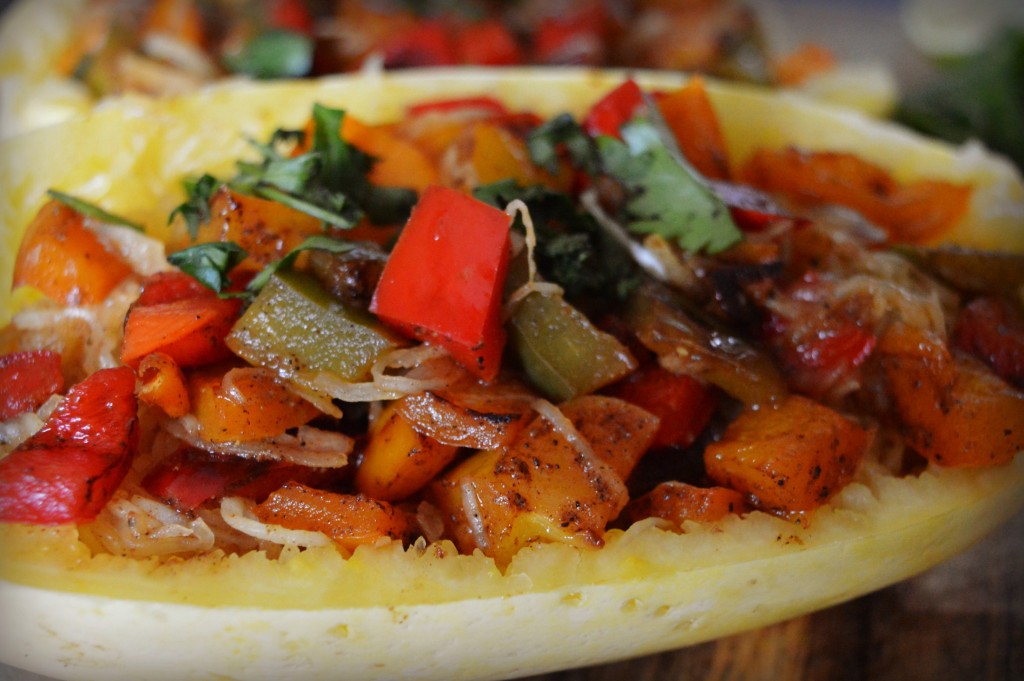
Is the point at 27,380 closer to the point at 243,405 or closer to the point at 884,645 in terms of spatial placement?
the point at 243,405

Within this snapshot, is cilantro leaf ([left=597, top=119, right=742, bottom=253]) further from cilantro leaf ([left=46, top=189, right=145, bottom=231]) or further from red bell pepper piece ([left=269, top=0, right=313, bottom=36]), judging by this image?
red bell pepper piece ([left=269, top=0, right=313, bottom=36])

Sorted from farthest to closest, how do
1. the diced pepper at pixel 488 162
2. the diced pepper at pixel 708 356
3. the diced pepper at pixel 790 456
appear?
the diced pepper at pixel 488 162 < the diced pepper at pixel 708 356 < the diced pepper at pixel 790 456

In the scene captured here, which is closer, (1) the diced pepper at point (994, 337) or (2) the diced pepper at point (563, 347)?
(2) the diced pepper at point (563, 347)

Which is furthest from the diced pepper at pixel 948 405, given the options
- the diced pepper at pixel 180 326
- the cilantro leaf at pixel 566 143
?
the diced pepper at pixel 180 326

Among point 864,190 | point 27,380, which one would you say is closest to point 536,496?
point 27,380

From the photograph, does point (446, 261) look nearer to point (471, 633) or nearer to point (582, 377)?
point (582, 377)

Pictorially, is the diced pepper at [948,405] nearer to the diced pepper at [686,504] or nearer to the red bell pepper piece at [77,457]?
the diced pepper at [686,504]

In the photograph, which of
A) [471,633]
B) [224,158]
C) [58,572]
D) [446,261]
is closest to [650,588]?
[471,633]
